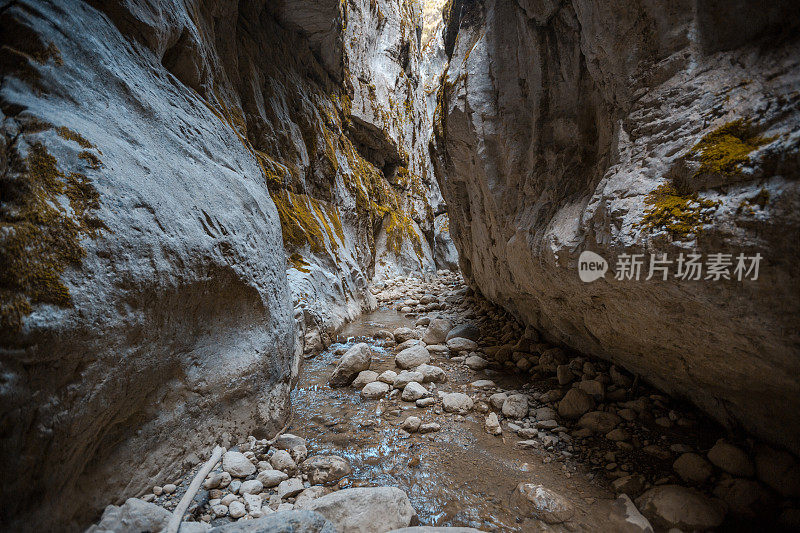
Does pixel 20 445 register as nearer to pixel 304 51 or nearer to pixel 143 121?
pixel 143 121

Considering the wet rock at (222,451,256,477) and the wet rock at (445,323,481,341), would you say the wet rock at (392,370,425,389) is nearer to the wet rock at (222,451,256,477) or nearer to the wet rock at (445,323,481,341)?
the wet rock at (445,323,481,341)

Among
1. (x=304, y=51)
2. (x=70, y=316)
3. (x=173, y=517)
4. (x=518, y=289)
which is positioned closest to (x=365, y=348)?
(x=518, y=289)

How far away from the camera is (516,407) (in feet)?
11.8

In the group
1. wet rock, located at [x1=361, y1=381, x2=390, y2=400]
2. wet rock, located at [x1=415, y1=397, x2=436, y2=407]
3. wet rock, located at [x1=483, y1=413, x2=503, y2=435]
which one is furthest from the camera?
wet rock, located at [x1=361, y1=381, x2=390, y2=400]

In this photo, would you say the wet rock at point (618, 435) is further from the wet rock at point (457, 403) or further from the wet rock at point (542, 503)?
the wet rock at point (457, 403)

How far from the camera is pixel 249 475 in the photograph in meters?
2.60

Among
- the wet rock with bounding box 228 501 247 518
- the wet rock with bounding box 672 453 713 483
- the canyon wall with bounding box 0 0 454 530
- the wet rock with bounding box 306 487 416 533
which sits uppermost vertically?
the canyon wall with bounding box 0 0 454 530

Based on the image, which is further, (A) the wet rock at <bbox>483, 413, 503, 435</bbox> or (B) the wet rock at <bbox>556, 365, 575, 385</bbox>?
(B) the wet rock at <bbox>556, 365, 575, 385</bbox>

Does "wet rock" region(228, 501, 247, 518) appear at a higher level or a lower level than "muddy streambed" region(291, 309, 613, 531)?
higher

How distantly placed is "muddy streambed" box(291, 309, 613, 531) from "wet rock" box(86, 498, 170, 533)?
4.56 feet

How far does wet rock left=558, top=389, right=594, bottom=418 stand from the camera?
3.34 metres

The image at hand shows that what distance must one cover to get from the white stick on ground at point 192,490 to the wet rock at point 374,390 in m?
1.83

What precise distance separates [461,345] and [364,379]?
1977 millimetres

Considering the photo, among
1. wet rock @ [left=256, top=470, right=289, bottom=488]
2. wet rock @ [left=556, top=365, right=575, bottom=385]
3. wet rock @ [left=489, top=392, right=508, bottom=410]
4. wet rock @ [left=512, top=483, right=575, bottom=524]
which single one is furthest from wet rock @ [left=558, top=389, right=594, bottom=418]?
wet rock @ [left=256, top=470, right=289, bottom=488]
